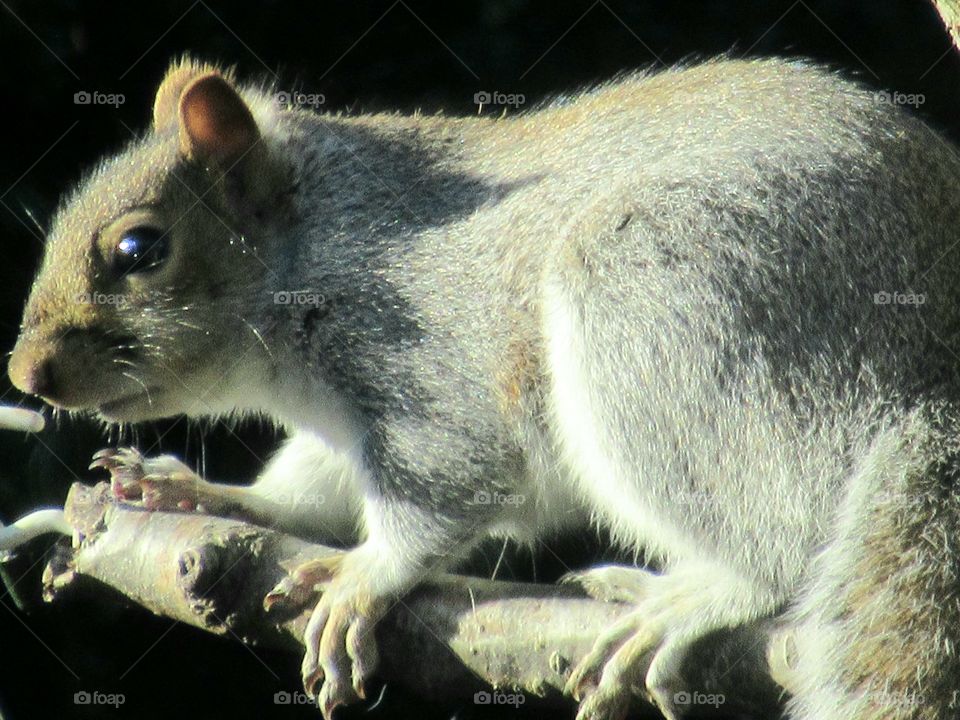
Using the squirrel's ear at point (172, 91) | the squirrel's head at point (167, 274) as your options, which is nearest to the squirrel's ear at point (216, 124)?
the squirrel's head at point (167, 274)

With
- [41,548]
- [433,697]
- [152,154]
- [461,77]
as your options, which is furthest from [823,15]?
[41,548]

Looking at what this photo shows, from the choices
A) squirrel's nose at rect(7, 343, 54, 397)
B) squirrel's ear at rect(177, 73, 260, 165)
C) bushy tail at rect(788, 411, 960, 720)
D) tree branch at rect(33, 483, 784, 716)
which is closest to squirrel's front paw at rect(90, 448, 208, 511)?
tree branch at rect(33, 483, 784, 716)

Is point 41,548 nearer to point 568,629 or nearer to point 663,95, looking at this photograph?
point 568,629

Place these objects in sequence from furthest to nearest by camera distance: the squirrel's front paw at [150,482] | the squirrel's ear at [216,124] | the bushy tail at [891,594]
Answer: the squirrel's front paw at [150,482]
the squirrel's ear at [216,124]
the bushy tail at [891,594]

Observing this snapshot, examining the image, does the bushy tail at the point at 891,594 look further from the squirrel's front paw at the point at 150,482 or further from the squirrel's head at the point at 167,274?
the squirrel's front paw at the point at 150,482

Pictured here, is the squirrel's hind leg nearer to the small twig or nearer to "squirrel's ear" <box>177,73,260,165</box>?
the small twig

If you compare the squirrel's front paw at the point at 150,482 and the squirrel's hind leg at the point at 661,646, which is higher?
the squirrel's front paw at the point at 150,482

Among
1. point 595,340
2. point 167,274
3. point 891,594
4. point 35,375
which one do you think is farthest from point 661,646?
point 35,375
